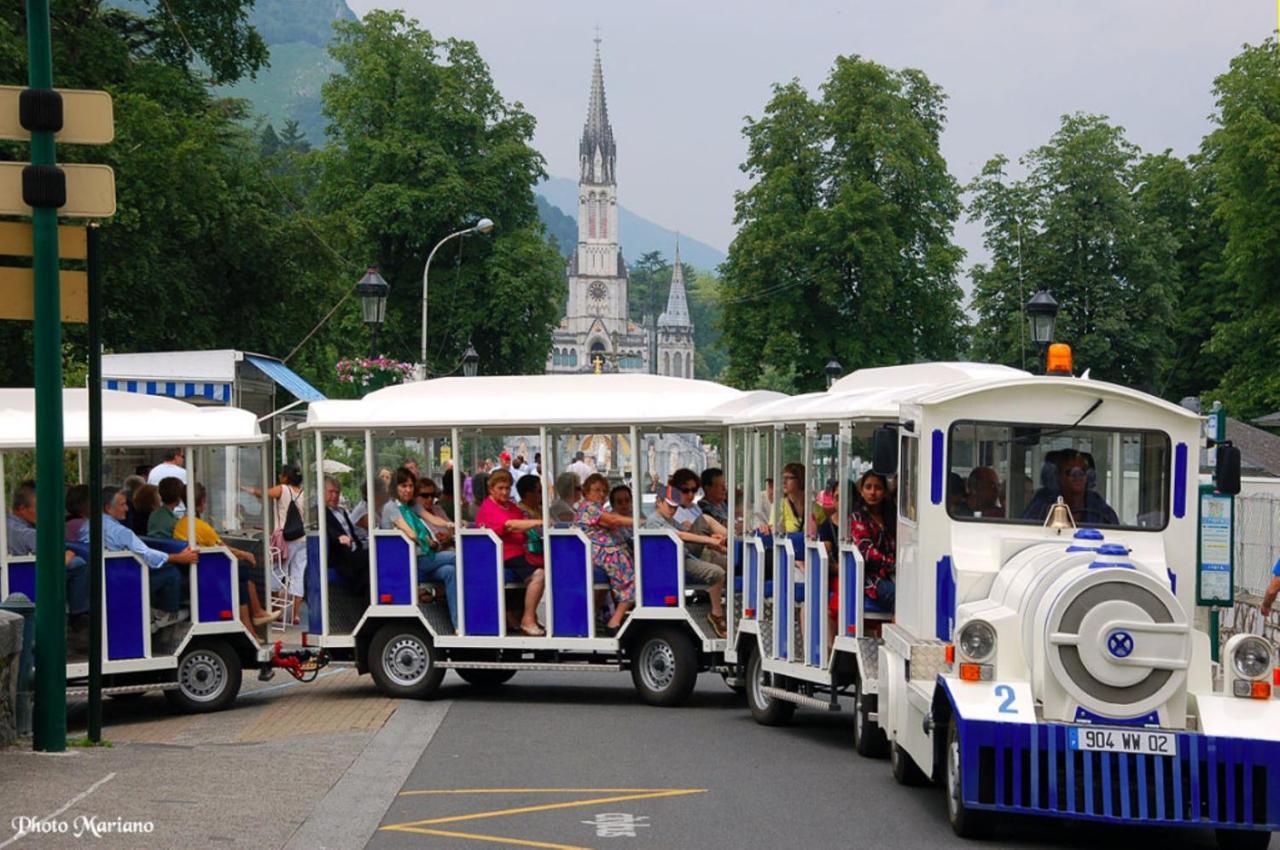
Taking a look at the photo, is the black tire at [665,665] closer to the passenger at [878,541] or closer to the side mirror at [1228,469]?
the passenger at [878,541]

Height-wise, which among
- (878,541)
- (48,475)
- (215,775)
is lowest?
(215,775)

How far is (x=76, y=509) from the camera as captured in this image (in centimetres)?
1681

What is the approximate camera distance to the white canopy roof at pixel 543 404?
17.9 m

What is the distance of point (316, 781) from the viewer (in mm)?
12492

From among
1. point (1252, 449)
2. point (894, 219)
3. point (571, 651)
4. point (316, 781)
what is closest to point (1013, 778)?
point (316, 781)

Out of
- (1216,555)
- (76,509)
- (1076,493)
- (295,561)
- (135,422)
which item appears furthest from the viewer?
(295,561)

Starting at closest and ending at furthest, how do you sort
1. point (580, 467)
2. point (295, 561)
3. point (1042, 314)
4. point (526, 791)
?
point (526, 791) < point (580, 467) < point (295, 561) < point (1042, 314)

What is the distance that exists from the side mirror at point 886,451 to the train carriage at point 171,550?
6663 mm

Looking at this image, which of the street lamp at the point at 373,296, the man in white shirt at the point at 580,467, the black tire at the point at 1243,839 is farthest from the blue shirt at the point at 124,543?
the street lamp at the point at 373,296

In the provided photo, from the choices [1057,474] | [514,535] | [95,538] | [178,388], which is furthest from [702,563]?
[178,388]

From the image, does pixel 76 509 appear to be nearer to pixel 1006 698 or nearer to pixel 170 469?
pixel 170 469

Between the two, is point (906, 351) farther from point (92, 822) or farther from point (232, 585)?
point (92, 822)

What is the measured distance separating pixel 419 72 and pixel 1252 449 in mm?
43730

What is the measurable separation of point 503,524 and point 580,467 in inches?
37.9
